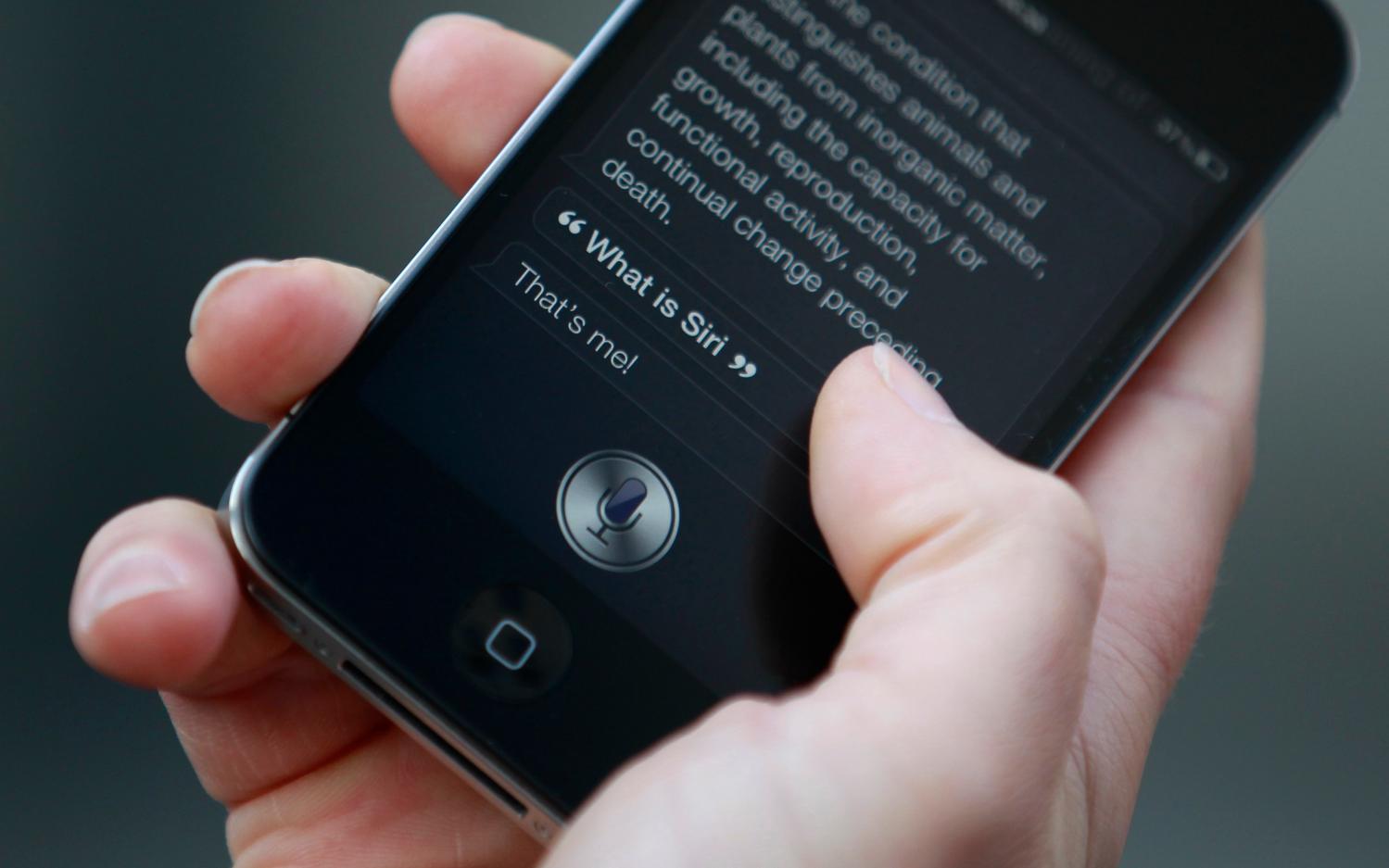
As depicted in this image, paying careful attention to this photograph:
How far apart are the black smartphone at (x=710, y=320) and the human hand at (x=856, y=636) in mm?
35

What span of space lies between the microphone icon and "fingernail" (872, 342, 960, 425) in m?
0.10

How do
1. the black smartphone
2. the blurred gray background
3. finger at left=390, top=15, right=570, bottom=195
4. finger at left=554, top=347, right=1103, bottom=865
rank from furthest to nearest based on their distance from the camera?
the blurred gray background, finger at left=390, top=15, right=570, bottom=195, the black smartphone, finger at left=554, top=347, right=1103, bottom=865

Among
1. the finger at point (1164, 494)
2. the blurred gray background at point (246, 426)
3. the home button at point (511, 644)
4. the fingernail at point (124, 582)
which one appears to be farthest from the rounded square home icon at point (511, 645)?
the blurred gray background at point (246, 426)

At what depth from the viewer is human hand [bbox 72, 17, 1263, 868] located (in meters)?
0.36

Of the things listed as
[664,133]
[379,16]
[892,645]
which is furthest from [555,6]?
[892,645]

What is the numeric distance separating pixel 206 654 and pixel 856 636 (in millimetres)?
218

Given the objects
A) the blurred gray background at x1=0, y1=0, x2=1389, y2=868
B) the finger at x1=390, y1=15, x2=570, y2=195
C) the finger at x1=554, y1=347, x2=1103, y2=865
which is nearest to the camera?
the finger at x1=554, y1=347, x2=1103, y2=865

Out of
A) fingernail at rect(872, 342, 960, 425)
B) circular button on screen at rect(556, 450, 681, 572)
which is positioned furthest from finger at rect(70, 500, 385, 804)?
fingernail at rect(872, 342, 960, 425)

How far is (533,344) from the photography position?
19.5 inches

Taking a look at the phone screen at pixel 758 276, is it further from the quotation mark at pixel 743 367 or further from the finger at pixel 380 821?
the finger at pixel 380 821

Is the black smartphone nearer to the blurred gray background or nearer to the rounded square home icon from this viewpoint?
the rounded square home icon

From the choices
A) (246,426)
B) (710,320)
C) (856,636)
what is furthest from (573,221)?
(246,426)

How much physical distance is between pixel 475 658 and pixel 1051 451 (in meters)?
0.23

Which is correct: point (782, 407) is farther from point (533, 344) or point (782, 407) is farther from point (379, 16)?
point (379, 16)
